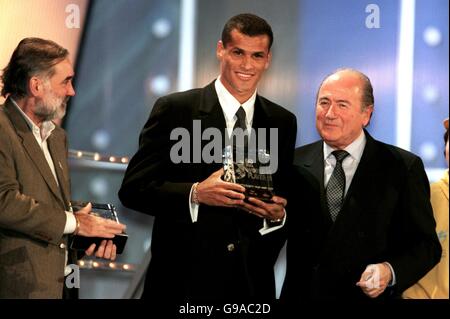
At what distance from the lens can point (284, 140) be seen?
363 centimetres

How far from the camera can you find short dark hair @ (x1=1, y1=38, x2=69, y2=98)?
3.28 m

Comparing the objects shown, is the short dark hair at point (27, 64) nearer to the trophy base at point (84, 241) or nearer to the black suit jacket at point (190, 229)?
the black suit jacket at point (190, 229)

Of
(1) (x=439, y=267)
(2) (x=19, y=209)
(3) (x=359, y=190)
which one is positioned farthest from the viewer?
(1) (x=439, y=267)

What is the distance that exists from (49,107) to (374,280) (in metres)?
1.47

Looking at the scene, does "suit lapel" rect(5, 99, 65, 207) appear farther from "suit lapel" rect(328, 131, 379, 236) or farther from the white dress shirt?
"suit lapel" rect(328, 131, 379, 236)

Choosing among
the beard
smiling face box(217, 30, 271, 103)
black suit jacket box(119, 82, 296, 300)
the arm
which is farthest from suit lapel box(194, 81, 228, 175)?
the arm

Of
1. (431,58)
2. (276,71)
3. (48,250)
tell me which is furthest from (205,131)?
(431,58)

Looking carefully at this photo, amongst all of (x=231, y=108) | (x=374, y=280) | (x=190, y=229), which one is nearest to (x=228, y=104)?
(x=231, y=108)

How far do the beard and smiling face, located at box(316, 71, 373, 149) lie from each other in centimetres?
113

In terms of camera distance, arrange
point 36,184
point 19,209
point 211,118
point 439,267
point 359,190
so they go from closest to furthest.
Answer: point 19,209 < point 36,184 < point 211,118 < point 359,190 < point 439,267

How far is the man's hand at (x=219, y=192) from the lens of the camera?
3.31 m

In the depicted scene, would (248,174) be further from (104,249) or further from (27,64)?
(27,64)

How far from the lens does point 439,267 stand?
3.91 meters

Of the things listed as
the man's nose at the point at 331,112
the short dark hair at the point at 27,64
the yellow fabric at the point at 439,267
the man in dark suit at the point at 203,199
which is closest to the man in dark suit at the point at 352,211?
the man's nose at the point at 331,112
